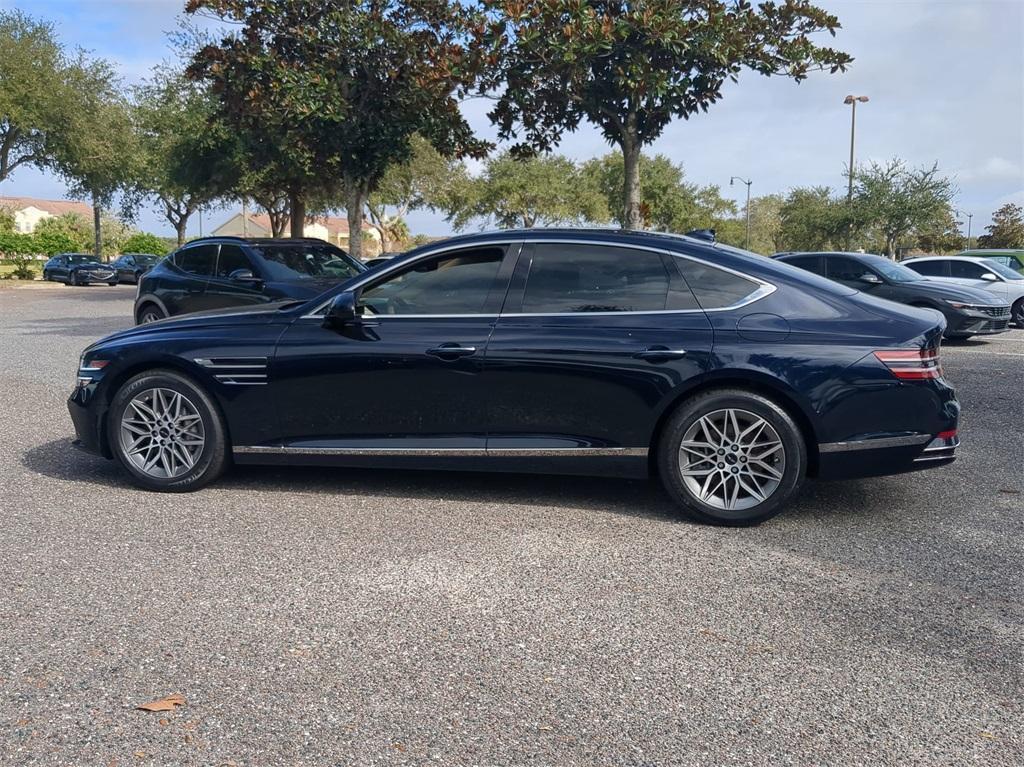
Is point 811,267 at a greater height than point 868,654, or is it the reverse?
point 811,267

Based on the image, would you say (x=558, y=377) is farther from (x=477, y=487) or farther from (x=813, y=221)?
(x=813, y=221)

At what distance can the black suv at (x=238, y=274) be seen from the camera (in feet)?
35.4

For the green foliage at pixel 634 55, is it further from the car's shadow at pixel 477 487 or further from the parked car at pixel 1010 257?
the parked car at pixel 1010 257

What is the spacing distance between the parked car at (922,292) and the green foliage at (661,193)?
2778 centimetres

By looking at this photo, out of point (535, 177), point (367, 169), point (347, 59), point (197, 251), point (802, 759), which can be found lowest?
point (802, 759)

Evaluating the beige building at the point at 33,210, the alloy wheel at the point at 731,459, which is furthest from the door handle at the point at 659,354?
the beige building at the point at 33,210

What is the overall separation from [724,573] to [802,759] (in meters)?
1.55

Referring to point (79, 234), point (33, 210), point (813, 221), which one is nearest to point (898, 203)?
point (813, 221)

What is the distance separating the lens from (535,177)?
5184cm

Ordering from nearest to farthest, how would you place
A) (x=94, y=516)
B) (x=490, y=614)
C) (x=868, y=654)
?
Result: (x=868, y=654) → (x=490, y=614) → (x=94, y=516)

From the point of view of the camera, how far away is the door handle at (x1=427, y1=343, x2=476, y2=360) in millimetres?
5180

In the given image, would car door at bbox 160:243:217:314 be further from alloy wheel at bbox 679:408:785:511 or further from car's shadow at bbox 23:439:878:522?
alloy wheel at bbox 679:408:785:511

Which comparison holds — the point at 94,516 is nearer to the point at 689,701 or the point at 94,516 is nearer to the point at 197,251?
the point at 689,701

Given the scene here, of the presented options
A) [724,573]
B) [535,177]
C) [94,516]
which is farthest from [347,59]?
[535,177]
